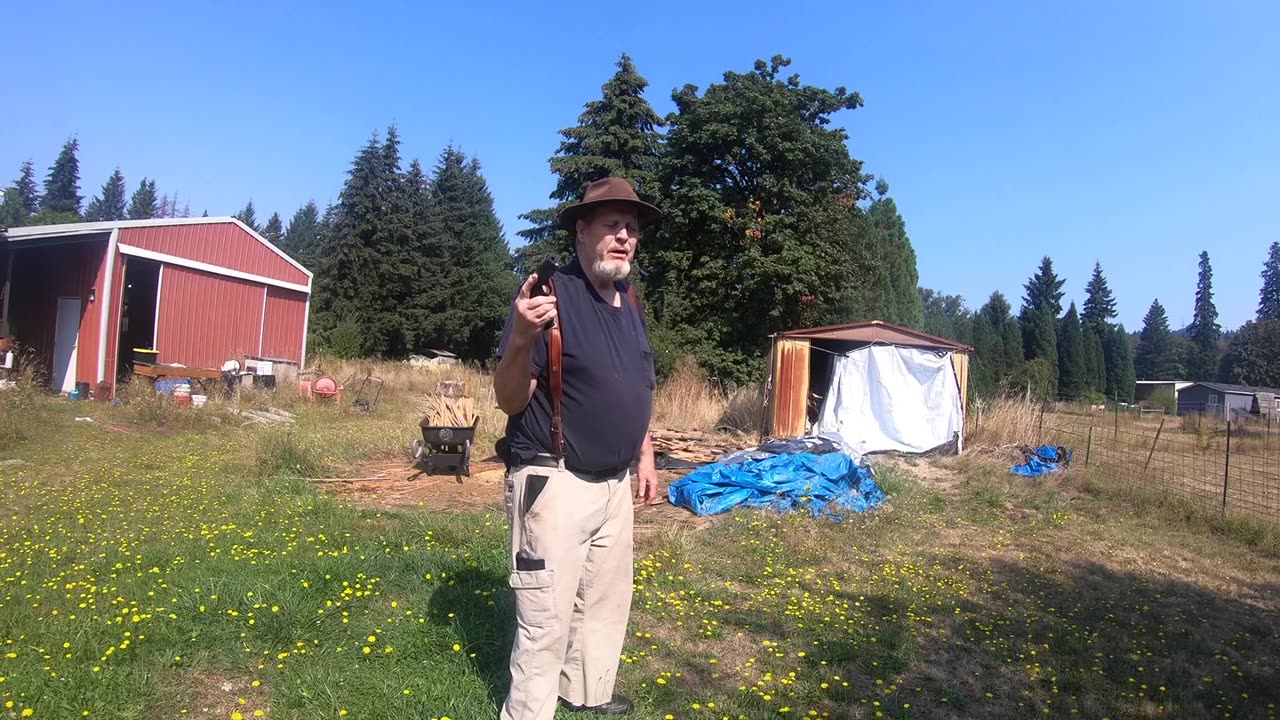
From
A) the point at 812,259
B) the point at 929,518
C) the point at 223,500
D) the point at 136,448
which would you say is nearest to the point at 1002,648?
the point at 929,518

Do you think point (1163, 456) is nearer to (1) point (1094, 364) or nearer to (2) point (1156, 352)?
(1) point (1094, 364)

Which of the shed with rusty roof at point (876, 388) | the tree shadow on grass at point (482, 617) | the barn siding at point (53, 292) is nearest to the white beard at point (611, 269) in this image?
the tree shadow on grass at point (482, 617)

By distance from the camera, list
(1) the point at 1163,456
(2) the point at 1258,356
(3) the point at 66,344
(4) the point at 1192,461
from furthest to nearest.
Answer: (2) the point at 1258,356 → (3) the point at 66,344 → (1) the point at 1163,456 → (4) the point at 1192,461

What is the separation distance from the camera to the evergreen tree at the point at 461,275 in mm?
33750

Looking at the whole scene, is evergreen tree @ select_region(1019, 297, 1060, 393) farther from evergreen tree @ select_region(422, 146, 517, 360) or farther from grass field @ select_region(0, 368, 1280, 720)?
grass field @ select_region(0, 368, 1280, 720)

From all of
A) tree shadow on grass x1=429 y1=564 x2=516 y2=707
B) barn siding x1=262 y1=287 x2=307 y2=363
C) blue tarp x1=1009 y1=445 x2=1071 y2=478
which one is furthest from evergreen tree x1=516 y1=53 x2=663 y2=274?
tree shadow on grass x1=429 y1=564 x2=516 y2=707

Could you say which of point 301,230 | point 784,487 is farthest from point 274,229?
point 784,487

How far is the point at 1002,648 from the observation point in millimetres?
3959

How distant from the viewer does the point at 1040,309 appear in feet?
170

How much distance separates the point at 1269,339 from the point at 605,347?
75422 millimetres

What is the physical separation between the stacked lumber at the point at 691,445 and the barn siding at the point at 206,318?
34.9 feet

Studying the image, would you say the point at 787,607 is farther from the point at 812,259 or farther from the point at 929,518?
the point at 812,259

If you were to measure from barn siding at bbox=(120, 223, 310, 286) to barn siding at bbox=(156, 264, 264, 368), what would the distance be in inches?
14.5

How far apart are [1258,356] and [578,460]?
75392 millimetres
